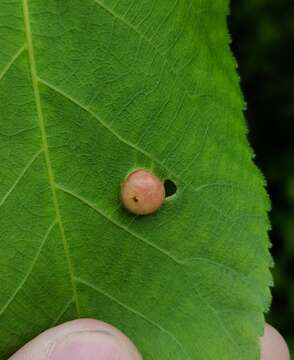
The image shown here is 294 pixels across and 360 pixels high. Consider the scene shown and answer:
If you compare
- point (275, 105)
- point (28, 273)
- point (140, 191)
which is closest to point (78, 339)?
point (28, 273)

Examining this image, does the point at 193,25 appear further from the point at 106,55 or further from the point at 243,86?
the point at 243,86

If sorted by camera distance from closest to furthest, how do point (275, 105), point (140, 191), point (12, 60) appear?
point (12, 60), point (140, 191), point (275, 105)

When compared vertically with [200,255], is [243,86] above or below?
below

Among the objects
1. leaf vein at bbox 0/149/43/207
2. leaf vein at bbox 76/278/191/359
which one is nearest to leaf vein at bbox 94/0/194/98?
leaf vein at bbox 0/149/43/207

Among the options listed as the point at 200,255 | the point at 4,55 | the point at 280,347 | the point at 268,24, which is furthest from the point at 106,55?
the point at 268,24

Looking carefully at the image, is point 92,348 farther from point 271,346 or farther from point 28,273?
point 271,346
